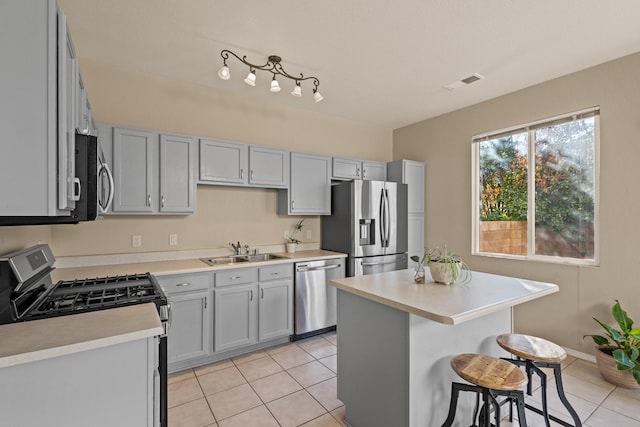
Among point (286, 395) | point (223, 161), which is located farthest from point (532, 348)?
point (223, 161)

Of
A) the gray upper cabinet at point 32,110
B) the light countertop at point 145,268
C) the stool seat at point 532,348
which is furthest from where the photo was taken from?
the light countertop at point 145,268

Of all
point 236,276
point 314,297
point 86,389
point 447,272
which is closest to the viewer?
point 86,389

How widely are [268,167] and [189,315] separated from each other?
5.70ft

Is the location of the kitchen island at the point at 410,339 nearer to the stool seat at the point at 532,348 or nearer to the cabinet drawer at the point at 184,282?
the stool seat at the point at 532,348

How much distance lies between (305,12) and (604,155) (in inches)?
119

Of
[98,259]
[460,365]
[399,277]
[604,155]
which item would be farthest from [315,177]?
[604,155]

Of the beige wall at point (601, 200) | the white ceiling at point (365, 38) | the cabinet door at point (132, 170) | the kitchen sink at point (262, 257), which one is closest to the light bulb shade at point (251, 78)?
the white ceiling at point (365, 38)

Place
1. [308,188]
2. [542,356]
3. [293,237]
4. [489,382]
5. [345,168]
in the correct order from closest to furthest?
[489,382], [542,356], [308,188], [293,237], [345,168]

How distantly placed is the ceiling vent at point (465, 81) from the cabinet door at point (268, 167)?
6.58 ft

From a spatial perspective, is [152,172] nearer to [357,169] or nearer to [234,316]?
[234,316]

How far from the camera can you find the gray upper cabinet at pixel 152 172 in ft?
8.80

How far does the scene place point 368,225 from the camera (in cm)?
385

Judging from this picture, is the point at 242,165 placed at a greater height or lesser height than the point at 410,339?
greater

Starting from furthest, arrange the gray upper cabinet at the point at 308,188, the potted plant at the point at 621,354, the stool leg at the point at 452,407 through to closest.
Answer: the gray upper cabinet at the point at 308,188 → the potted plant at the point at 621,354 → the stool leg at the point at 452,407
